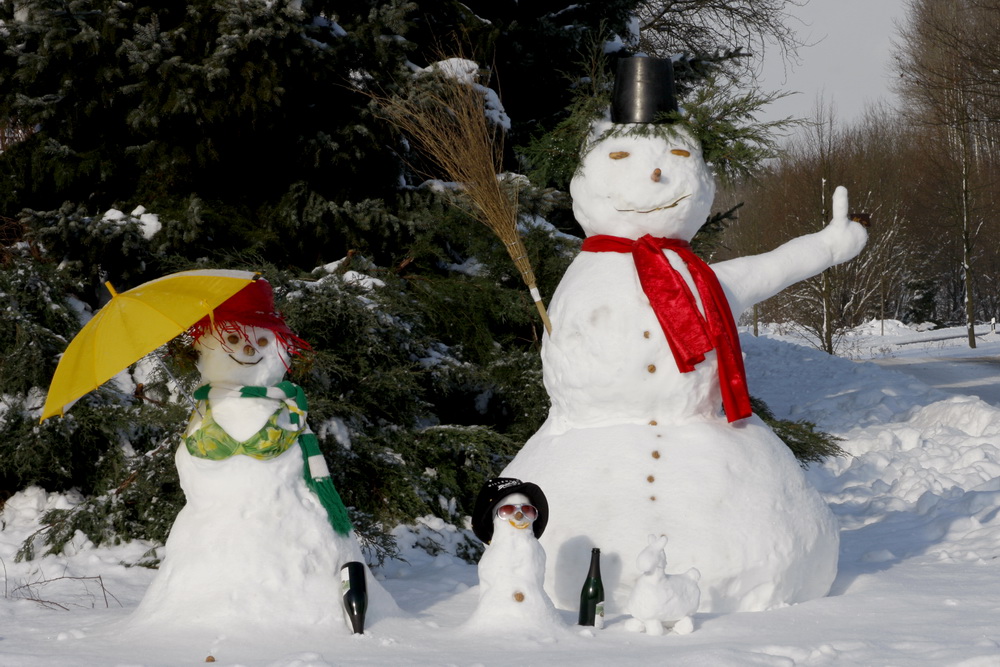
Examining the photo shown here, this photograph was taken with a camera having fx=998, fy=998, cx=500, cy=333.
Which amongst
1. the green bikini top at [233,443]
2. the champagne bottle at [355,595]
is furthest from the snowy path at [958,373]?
the green bikini top at [233,443]

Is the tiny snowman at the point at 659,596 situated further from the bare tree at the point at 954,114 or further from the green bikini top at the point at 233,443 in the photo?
the bare tree at the point at 954,114

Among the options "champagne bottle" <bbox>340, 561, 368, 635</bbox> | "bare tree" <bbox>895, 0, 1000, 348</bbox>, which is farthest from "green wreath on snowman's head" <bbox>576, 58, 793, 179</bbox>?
"bare tree" <bbox>895, 0, 1000, 348</bbox>

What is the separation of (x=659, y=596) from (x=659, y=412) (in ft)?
2.70

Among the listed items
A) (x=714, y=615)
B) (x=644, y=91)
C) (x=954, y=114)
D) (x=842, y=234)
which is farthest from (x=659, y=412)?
(x=954, y=114)

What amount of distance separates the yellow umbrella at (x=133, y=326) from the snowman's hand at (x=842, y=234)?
2.59 m

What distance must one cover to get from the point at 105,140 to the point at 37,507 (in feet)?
8.29

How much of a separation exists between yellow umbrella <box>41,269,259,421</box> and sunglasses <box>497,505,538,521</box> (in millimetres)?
1263

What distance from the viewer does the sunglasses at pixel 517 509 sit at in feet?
12.1

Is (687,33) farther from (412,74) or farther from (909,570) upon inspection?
(909,570)

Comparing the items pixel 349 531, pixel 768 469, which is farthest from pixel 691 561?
pixel 349 531

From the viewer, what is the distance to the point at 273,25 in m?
6.27

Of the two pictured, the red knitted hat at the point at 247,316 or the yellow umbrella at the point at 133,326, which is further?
the red knitted hat at the point at 247,316

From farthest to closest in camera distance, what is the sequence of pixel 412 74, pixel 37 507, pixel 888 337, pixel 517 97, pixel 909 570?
pixel 888 337 → pixel 517 97 → pixel 412 74 → pixel 37 507 → pixel 909 570

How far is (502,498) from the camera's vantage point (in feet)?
12.2
